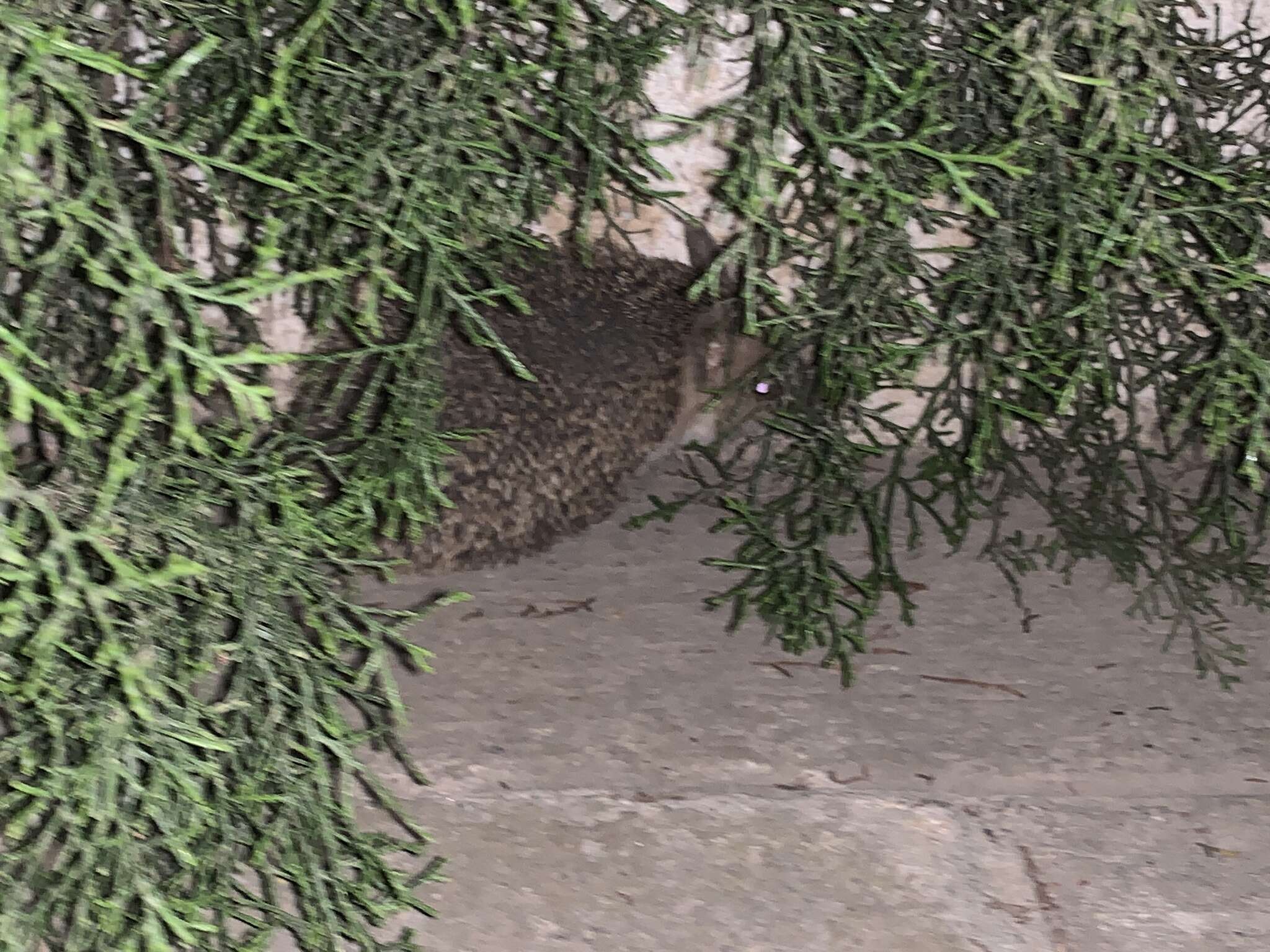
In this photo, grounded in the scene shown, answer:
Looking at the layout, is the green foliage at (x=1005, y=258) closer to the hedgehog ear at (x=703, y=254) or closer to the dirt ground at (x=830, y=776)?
the dirt ground at (x=830, y=776)

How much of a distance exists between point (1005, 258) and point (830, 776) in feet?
3.59

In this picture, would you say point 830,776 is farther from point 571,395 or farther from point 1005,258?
point 571,395

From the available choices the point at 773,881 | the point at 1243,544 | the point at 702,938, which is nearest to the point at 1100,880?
the point at 773,881

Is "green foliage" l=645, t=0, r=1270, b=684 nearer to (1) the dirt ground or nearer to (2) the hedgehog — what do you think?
(1) the dirt ground

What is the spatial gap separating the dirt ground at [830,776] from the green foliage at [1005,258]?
0.53 feet

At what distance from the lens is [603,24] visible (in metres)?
2.16

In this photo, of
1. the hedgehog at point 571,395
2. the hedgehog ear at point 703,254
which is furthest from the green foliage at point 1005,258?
the hedgehog ear at point 703,254

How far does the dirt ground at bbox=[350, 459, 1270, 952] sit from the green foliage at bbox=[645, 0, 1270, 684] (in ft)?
0.53

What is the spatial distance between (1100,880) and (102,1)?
7.22 feet

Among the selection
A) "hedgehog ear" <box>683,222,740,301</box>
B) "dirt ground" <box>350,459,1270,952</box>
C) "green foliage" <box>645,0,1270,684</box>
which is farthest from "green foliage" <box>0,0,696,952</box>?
"hedgehog ear" <box>683,222,740,301</box>

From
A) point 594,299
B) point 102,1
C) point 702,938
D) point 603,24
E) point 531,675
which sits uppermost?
point 603,24

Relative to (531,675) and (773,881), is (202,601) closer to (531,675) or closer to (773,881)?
(773,881)

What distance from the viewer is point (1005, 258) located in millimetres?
2529

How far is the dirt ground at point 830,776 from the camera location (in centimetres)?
213
